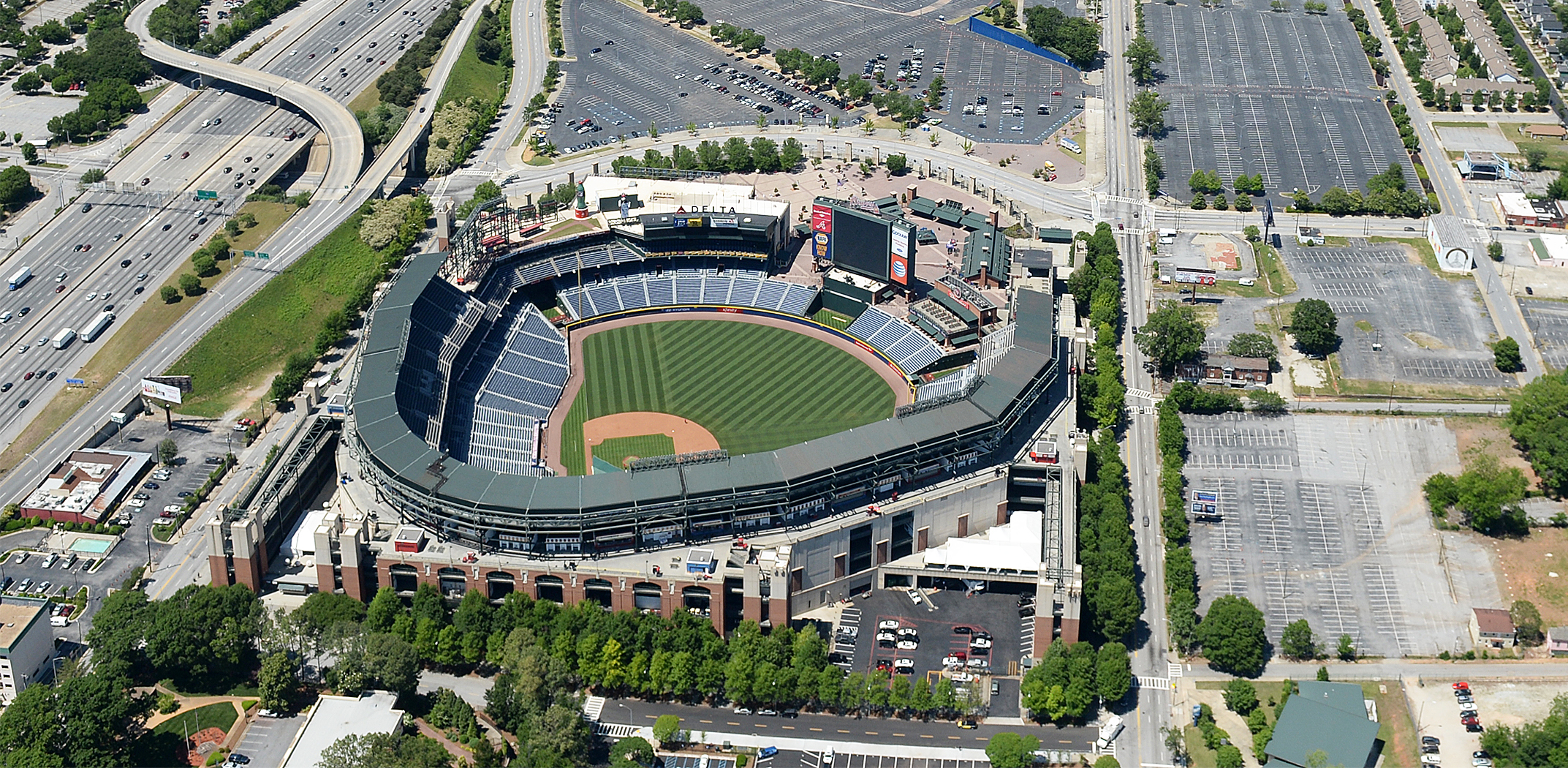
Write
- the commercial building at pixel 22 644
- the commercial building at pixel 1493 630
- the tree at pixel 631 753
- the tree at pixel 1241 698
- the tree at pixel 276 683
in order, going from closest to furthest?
the tree at pixel 631 753, the tree at pixel 276 683, the tree at pixel 1241 698, the commercial building at pixel 22 644, the commercial building at pixel 1493 630

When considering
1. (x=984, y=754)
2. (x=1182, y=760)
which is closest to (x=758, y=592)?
(x=984, y=754)

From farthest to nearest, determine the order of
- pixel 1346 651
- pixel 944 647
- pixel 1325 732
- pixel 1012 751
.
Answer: pixel 944 647, pixel 1346 651, pixel 1325 732, pixel 1012 751

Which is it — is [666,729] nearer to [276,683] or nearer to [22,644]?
[276,683]

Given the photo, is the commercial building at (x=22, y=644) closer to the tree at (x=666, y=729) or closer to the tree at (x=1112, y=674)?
the tree at (x=666, y=729)

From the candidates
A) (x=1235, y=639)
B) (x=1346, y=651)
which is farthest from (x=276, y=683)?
(x=1346, y=651)

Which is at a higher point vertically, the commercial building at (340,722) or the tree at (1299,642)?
the tree at (1299,642)

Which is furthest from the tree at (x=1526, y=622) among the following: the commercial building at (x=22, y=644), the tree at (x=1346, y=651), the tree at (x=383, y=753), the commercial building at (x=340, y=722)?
the commercial building at (x=22, y=644)
